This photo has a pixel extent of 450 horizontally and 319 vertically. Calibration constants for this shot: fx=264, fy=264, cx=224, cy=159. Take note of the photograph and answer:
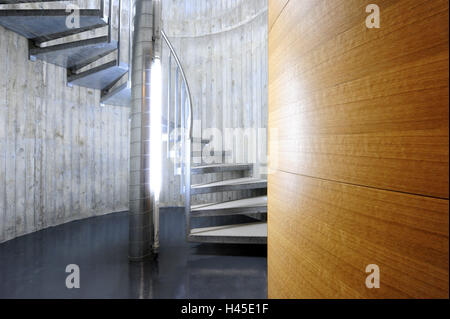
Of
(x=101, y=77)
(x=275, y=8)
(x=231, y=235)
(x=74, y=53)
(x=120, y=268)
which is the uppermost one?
(x=74, y=53)

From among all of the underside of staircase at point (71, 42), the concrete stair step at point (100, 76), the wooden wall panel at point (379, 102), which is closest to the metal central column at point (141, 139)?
the underside of staircase at point (71, 42)

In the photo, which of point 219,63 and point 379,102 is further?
point 219,63

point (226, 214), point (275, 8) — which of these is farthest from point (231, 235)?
point (275, 8)

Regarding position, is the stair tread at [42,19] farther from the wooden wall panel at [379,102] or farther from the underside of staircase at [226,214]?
the wooden wall panel at [379,102]

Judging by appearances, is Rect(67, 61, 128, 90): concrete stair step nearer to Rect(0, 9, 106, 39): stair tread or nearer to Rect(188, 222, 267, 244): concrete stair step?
Rect(0, 9, 106, 39): stair tread

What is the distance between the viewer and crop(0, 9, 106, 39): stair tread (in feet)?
7.34

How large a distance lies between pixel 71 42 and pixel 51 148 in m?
1.30

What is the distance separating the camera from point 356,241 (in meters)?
0.41

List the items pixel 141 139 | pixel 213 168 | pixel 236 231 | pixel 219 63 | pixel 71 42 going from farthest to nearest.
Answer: pixel 219 63 < pixel 213 168 < pixel 71 42 < pixel 236 231 < pixel 141 139

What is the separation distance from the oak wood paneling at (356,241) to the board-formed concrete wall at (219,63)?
3103 mm

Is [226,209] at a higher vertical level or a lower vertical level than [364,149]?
lower

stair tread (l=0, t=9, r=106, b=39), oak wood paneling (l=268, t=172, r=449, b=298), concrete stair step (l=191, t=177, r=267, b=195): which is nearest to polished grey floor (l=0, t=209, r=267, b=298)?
concrete stair step (l=191, t=177, r=267, b=195)

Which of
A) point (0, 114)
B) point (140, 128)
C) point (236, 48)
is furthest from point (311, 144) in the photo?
point (236, 48)

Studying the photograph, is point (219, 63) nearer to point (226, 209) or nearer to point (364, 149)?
point (226, 209)
